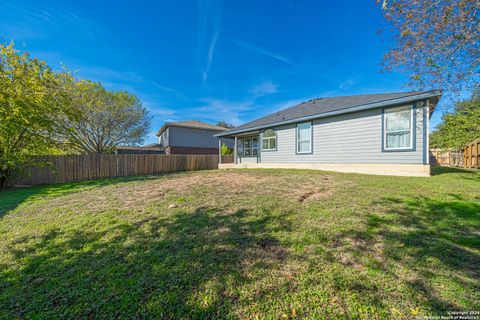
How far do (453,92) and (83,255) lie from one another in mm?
9836

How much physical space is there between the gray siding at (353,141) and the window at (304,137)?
24 centimetres

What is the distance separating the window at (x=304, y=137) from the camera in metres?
10.2

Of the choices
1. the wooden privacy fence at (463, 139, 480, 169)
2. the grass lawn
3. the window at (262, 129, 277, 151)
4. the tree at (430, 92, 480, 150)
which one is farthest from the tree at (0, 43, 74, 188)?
the wooden privacy fence at (463, 139, 480, 169)

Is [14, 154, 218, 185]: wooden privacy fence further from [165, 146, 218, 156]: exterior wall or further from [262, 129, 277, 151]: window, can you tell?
[165, 146, 218, 156]: exterior wall

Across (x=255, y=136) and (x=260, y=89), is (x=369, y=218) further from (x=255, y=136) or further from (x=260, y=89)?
(x=260, y=89)

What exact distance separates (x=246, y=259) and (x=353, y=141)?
27.5 ft

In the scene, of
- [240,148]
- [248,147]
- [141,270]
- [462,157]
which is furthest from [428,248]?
[462,157]

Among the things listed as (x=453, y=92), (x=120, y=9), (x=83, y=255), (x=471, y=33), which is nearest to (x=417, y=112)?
(x=453, y=92)

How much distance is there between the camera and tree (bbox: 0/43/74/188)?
715cm

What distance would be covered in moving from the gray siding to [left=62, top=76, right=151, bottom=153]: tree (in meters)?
13.6

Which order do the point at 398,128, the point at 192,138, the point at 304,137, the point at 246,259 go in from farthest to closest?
the point at 192,138
the point at 304,137
the point at 398,128
the point at 246,259

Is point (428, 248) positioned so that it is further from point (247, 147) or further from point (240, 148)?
point (240, 148)

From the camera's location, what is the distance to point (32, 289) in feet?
5.95

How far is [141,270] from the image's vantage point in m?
2.03
